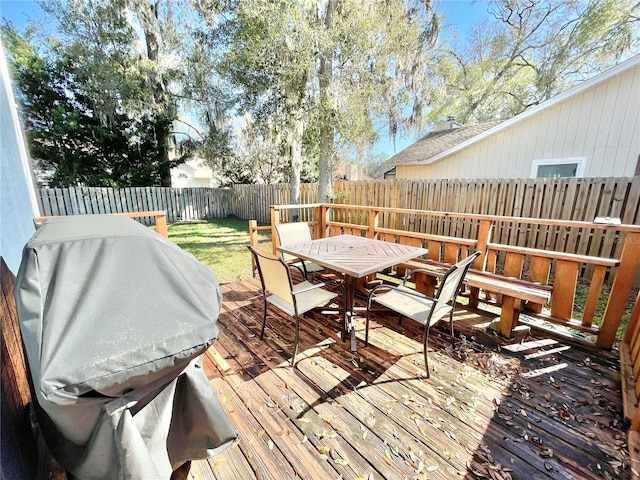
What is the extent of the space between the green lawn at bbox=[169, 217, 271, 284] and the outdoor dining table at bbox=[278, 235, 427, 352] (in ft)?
6.34

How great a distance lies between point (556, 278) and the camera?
2557mm

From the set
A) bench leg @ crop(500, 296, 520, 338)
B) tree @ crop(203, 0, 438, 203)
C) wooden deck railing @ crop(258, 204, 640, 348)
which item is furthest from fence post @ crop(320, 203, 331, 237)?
bench leg @ crop(500, 296, 520, 338)

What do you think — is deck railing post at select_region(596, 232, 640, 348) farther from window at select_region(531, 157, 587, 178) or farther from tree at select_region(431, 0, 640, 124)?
tree at select_region(431, 0, 640, 124)

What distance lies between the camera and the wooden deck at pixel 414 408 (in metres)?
1.45

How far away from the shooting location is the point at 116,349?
0.89 metres

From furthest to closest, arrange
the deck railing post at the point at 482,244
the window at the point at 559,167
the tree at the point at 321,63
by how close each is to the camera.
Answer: the window at the point at 559,167 < the tree at the point at 321,63 < the deck railing post at the point at 482,244

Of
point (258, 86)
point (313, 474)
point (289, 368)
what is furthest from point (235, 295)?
point (258, 86)

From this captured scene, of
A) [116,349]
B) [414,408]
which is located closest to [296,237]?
[414,408]

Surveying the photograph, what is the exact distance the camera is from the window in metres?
5.71

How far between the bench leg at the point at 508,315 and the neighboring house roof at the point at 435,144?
632 cm

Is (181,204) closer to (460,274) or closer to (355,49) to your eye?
(355,49)

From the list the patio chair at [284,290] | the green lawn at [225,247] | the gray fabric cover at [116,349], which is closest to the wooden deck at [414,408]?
the patio chair at [284,290]

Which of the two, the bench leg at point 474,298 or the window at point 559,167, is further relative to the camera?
the window at point 559,167

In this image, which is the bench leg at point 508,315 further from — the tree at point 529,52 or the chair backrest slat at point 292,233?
the tree at point 529,52
